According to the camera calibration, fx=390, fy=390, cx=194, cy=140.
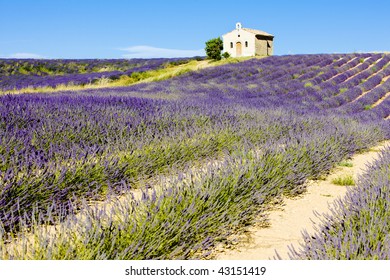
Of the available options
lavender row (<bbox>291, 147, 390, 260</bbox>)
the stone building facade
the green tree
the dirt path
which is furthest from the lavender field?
the stone building facade

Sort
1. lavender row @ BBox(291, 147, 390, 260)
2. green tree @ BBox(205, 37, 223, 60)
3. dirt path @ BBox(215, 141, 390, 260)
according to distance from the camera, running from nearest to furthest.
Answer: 1. lavender row @ BBox(291, 147, 390, 260)
2. dirt path @ BBox(215, 141, 390, 260)
3. green tree @ BBox(205, 37, 223, 60)

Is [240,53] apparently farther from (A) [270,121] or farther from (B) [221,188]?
(B) [221,188]

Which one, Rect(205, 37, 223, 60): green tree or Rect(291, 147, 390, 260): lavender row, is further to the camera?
Rect(205, 37, 223, 60): green tree

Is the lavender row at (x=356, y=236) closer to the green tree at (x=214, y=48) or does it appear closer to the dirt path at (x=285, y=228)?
the dirt path at (x=285, y=228)

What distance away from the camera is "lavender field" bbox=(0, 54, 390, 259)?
2414 mm

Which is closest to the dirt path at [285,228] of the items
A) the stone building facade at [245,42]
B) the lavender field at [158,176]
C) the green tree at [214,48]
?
the lavender field at [158,176]

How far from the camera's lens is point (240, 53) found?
127 ft

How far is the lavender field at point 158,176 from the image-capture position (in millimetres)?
2414

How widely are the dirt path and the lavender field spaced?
135mm

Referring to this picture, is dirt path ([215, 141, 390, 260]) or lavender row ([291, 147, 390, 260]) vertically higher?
lavender row ([291, 147, 390, 260])

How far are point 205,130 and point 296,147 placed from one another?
183 cm

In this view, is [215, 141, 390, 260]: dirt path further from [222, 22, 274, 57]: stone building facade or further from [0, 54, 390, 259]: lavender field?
[222, 22, 274, 57]: stone building facade

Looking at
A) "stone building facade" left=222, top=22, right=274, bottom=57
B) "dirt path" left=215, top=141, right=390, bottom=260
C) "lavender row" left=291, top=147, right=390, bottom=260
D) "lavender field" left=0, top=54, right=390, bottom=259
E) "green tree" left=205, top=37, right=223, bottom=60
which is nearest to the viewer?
"lavender row" left=291, top=147, right=390, bottom=260

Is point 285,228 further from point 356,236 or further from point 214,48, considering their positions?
point 214,48
